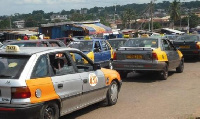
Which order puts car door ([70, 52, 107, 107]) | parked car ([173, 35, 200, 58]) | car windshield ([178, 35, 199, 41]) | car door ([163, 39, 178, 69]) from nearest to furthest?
1. car door ([70, 52, 107, 107])
2. car door ([163, 39, 178, 69])
3. parked car ([173, 35, 200, 58])
4. car windshield ([178, 35, 199, 41])

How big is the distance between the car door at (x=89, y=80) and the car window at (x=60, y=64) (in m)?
0.23

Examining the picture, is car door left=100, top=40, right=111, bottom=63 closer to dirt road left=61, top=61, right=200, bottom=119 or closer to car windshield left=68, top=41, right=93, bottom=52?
car windshield left=68, top=41, right=93, bottom=52

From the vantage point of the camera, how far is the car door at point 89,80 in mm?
6918

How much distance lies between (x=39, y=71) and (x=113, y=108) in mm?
2649

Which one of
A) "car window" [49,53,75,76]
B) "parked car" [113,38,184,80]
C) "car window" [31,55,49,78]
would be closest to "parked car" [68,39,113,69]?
"parked car" [113,38,184,80]

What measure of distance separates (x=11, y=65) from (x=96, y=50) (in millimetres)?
8377

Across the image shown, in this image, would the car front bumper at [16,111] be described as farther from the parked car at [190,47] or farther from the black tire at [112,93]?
the parked car at [190,47]

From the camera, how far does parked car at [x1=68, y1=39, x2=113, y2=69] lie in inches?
543

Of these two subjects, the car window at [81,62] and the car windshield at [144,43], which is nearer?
the car window at [81,62]

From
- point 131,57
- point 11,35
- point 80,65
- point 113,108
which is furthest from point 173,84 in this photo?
point 11,35

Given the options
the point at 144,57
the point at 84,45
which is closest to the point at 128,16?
the point at 84,45

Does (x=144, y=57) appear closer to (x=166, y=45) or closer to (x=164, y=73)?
(x=164, y=73)

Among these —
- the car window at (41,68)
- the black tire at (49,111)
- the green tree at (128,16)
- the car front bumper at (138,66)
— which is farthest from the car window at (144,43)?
the green tree at (128,16)

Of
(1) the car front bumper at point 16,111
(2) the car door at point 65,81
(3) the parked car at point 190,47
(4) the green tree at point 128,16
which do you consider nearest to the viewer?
(1) the car front bumper at point 16,111
